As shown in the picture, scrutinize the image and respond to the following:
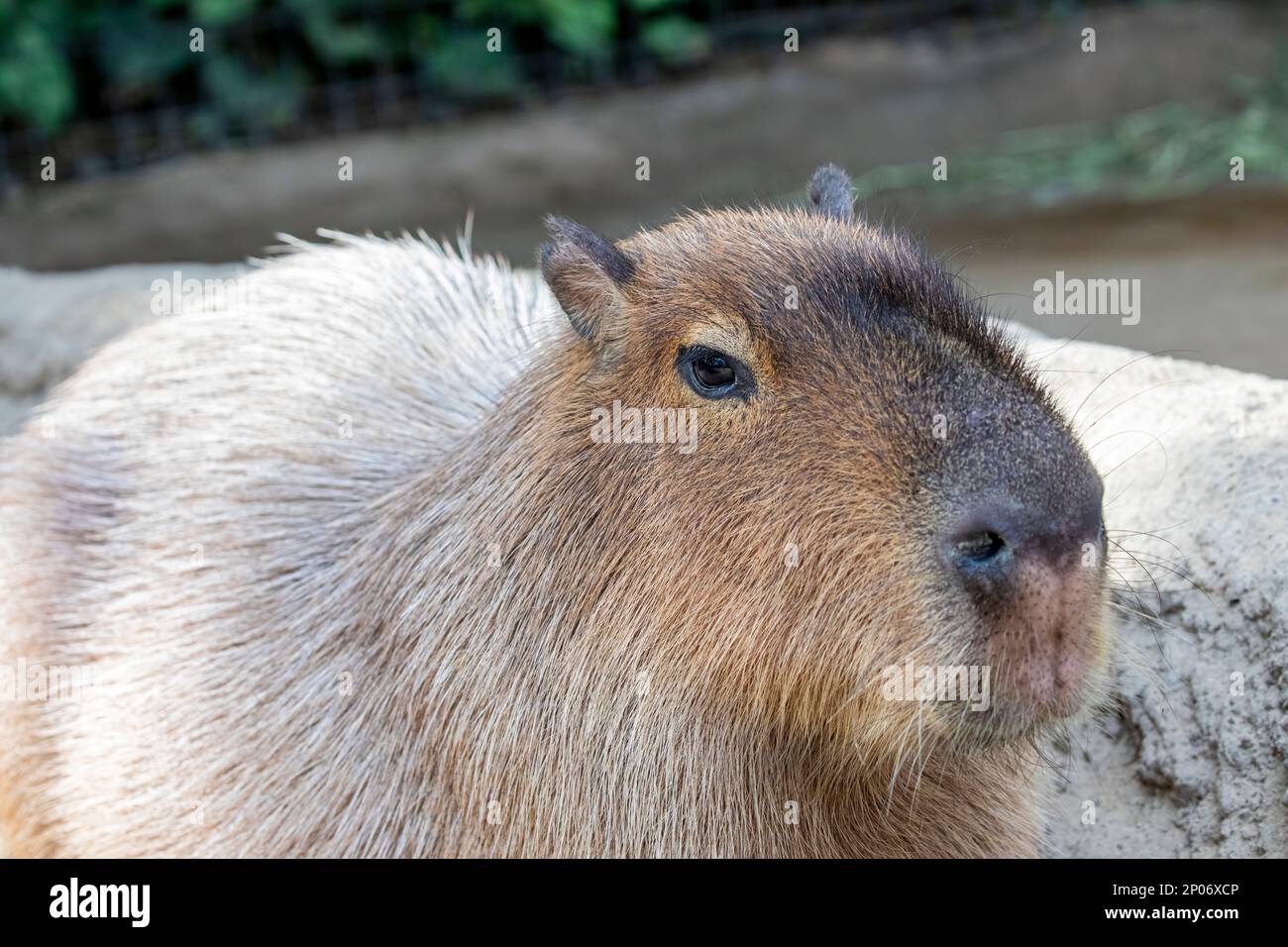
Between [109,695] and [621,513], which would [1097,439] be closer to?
[621,513]

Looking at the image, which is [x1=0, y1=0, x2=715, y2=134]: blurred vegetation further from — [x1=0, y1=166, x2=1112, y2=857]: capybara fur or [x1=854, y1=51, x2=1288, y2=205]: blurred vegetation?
[x1=0, y1=166, x2=1112, y2=857]: capybara fur

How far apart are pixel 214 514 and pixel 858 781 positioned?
1721 mm

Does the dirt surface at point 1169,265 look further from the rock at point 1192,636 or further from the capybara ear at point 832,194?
the capybara ear at point 832,194

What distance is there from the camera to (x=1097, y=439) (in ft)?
13.0

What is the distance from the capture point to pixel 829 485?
2.53m

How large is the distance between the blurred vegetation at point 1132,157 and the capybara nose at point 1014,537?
698 cm

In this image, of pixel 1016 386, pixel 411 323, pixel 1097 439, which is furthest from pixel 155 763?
pixel 1097 439

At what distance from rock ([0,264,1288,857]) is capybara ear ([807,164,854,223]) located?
0.69 m

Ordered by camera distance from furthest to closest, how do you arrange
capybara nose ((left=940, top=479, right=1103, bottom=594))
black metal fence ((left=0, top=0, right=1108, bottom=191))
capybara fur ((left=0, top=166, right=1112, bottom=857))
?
black metal fence ((left=0, top=0, right=1108, bottom=191)) < capybara fur ((left=0, top=166, right=1112, bottom=857)) < capybara nose ((left=940, top=479, right=1103, bottom=594))

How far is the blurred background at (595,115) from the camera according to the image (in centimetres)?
920

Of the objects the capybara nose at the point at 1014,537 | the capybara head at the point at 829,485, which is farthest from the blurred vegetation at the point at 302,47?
the capybara nose at the point at 1014,537

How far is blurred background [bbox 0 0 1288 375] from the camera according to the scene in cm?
920

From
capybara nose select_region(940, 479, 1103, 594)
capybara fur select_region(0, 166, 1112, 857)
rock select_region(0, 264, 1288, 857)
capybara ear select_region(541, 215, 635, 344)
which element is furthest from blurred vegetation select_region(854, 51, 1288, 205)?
capybara nose select_region(940, 479, 1103, 594)

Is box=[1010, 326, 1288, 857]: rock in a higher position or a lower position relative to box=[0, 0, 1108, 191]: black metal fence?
lower
